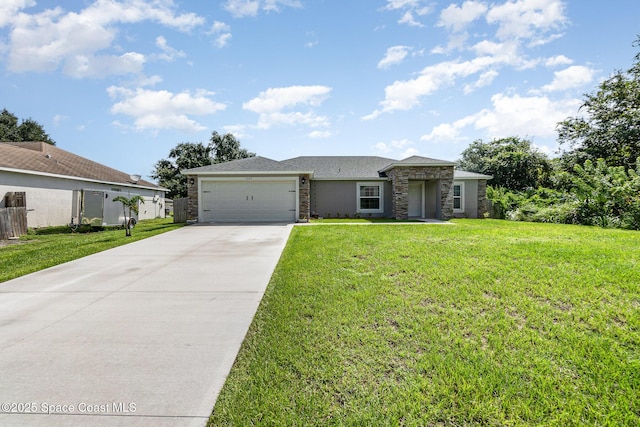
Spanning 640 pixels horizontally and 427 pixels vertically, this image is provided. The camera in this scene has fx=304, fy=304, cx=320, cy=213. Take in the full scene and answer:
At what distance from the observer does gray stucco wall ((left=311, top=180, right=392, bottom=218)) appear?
17422 millimetres

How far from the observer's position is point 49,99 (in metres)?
15.2

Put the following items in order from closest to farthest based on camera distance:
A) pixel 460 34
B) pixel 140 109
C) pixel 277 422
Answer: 1. pixel 277 422
2. pixel 460 34
3. pixel 140 109

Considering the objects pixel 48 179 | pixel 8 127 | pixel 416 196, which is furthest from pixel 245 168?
pixel 8 127

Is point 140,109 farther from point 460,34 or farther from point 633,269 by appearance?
point 633,269

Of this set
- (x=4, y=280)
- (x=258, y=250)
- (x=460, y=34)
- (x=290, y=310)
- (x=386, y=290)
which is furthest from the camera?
(x=460, y=34)

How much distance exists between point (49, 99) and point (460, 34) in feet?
62.5

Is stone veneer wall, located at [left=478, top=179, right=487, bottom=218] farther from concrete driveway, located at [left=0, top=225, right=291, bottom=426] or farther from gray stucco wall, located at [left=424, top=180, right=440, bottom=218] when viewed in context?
concrete driveway, located at [left=0, top=225, right=291, bottom=426]

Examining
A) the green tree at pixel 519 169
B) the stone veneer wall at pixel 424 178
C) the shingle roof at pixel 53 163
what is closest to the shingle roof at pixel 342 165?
the stone veneer wall at pixel 424 178

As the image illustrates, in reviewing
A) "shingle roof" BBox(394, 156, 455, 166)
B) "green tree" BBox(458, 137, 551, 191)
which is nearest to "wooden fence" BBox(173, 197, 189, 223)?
"shingle roof" BBox(394, 156, 455, 166)

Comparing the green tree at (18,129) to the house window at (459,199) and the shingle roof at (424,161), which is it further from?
the house window at (459,199)

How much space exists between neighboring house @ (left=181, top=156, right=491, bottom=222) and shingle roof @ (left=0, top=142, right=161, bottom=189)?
263 inches

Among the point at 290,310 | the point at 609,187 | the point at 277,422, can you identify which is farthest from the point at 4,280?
the point at 609,187

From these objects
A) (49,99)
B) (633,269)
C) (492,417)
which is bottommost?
(492,417)

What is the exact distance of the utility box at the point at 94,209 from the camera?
559 inches
